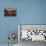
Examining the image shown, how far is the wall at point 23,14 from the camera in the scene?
12.8 ft

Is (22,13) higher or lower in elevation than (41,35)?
higher

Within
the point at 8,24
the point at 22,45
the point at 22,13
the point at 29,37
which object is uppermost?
the point at 22,13

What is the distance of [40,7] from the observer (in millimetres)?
3928

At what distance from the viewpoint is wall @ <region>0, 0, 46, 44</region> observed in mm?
3914

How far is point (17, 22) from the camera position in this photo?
3.93 metres

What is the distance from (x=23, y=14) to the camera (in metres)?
3.93

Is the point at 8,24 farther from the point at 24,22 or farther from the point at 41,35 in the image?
the point at 41,35

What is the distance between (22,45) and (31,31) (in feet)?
1.62

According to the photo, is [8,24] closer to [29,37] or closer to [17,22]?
[17,22]

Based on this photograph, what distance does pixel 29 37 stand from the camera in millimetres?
3770

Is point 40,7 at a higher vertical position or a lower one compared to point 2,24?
higher

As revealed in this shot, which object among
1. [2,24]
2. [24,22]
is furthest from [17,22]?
[2,24]

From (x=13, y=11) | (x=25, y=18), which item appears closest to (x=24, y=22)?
(x=25, y=18)

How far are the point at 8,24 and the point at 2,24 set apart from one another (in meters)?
0.19
